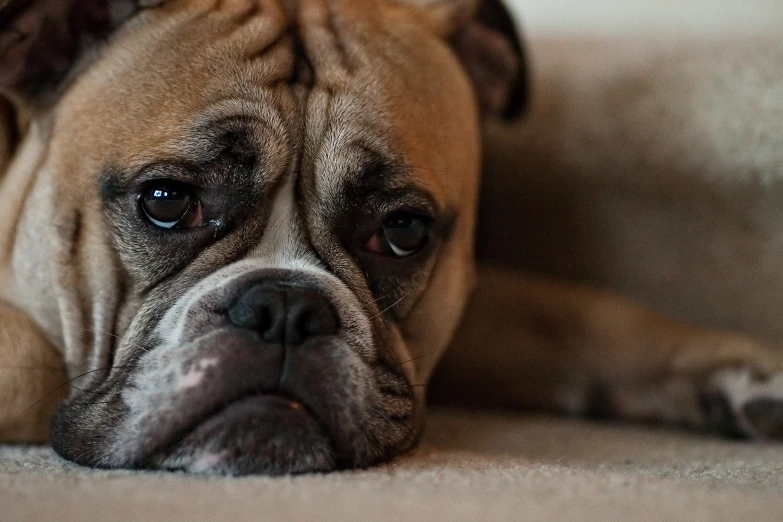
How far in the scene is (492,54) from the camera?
2055 millimetres

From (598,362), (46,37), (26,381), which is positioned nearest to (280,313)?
(26,381)

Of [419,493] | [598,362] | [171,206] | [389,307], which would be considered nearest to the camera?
[419,493]

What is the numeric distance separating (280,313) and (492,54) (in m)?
1.04

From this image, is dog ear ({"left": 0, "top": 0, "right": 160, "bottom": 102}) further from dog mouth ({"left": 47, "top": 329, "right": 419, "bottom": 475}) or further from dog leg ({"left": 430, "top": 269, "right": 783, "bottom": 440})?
dog leg ({"left": 430, "top": 269, "right": 783, "bottom": 440})

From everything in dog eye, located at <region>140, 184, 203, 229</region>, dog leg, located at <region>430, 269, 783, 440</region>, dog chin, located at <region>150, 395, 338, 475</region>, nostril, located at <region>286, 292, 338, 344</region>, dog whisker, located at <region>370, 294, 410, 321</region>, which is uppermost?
dog eye, located at <region>140, 184, 203, 229</region>

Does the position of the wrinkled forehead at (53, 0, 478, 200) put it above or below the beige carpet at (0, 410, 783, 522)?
above

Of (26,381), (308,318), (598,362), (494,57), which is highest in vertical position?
(494,57)

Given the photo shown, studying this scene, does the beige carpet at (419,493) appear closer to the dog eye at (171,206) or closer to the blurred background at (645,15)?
the dog eye at (171,206)

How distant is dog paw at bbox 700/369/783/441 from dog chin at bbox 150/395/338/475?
3.03 feet

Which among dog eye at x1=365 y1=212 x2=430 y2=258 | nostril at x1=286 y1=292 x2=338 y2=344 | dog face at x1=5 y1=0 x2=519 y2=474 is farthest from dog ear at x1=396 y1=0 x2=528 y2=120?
nostril at x1=286 y1=292 x2=338 y2=344

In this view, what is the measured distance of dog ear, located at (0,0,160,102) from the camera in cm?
152

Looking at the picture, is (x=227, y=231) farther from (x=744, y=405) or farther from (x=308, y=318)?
(x=744, y=405)

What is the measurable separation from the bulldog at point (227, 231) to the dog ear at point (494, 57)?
31 cm

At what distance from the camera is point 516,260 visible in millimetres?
2416
